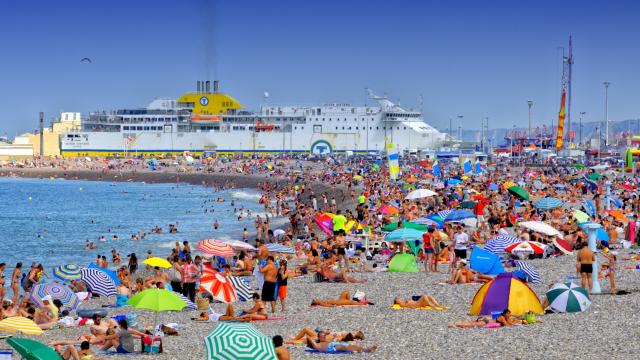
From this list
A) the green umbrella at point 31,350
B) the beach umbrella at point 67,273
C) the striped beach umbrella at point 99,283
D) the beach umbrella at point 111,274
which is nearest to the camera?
the green umbrella at point 31,350

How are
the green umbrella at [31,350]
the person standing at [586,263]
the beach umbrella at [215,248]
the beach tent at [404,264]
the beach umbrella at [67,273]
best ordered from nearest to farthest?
the green umbrella at [31,350], the person standing at [586,263], the beach umbrella at [67,273], the beach umbrella at [215,248], the beach tent at [404,264]

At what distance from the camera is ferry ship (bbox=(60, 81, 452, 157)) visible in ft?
335

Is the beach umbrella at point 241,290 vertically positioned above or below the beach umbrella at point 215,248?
below

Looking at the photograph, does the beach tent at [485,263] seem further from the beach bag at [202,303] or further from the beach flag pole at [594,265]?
the beach bag at [202,303]

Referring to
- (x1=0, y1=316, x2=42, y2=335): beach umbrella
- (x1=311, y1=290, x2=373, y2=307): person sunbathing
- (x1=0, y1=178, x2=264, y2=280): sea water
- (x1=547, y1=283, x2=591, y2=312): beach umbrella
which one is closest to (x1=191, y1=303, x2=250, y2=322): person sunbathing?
(x1=311, y1=290, x2=373, y2=307): person sunbathing

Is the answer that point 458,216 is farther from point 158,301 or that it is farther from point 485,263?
point 158,301

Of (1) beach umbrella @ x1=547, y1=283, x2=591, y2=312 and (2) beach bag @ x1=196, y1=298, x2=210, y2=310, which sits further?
(2) beach bag @ x1=196, y1=298, x2=210, y2=310

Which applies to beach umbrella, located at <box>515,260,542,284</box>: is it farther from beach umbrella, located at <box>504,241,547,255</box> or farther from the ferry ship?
the ferry ship

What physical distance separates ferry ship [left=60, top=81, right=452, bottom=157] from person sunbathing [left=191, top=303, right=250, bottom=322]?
87.2 m

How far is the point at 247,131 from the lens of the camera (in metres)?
103

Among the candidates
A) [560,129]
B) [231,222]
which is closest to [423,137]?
[560,129]

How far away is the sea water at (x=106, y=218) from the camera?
94.9 ft

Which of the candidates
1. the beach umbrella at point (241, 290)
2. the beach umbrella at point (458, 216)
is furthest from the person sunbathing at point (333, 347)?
the beach umbrella at point (458, 216)

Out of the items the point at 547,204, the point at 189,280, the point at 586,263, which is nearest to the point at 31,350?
the point at 189,280
